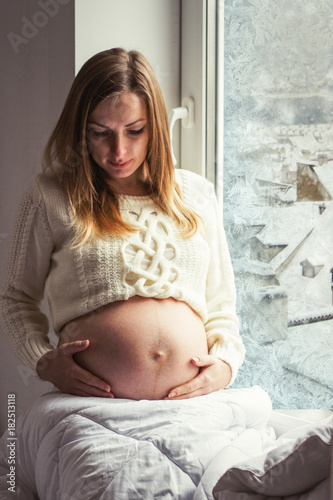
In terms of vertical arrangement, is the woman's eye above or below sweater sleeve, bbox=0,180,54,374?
above

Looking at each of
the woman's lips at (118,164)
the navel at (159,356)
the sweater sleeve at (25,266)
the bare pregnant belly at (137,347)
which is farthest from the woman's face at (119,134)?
the navel at (159,356)

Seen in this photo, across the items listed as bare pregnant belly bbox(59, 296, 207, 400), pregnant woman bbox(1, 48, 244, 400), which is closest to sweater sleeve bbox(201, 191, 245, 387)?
pregnant woman bbox(1, 48, 244, 400)

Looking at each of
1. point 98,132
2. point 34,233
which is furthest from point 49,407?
point 98,132

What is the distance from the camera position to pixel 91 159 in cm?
137

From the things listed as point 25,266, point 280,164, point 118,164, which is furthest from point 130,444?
point 280,164

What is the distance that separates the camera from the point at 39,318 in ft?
4.47

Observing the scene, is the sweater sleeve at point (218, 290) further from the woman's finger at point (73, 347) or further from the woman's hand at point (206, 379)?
the woman's finger at point (73, 347)

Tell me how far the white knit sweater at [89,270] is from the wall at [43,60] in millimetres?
424

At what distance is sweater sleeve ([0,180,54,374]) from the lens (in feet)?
4.31

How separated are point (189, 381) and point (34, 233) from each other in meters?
0.47

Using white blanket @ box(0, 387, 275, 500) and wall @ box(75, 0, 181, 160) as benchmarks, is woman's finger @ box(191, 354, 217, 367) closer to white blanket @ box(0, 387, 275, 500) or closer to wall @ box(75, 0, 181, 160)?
white blanket @ box(0, 387, 275, 500)

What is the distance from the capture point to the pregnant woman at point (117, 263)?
4.04 feet

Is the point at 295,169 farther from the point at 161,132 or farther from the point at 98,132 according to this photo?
the point at 98,132

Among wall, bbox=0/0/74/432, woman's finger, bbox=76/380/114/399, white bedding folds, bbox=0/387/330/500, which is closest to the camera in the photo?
white bedding folds, bbox=0/387/330/500
